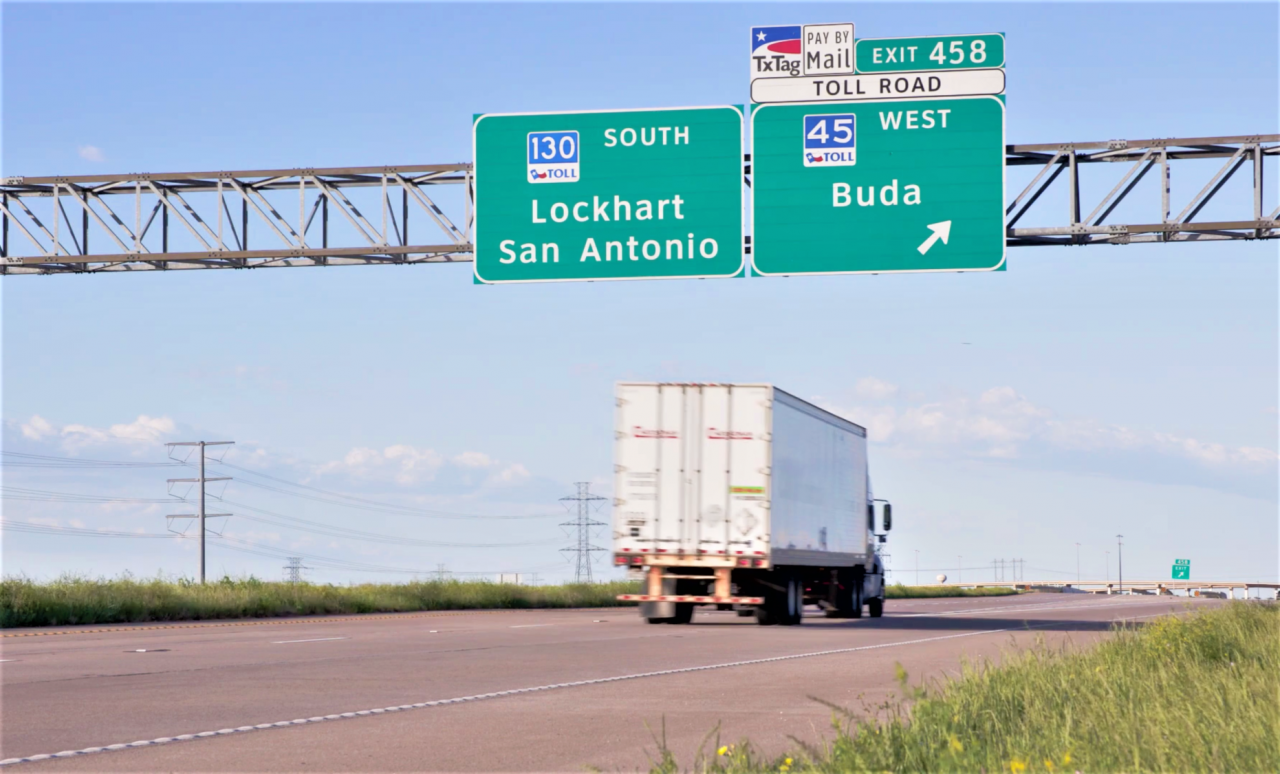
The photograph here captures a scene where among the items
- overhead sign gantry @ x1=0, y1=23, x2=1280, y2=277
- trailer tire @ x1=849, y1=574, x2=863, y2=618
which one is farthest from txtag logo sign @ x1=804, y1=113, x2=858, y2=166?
trailer tire @ x1=849, y1=574, x2=863, y2=618

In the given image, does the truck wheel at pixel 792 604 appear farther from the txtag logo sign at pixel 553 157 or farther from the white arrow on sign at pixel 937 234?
the txtag logo sign at pixel 553 157

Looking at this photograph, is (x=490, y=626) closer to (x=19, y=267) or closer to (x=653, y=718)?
(x=19, y=267)

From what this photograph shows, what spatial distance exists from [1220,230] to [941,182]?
176 inches

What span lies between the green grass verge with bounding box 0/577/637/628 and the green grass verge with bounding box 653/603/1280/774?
2096cm

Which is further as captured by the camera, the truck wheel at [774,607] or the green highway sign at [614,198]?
the truck wheel at [774,607]

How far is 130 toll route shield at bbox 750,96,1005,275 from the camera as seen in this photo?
22172 mm

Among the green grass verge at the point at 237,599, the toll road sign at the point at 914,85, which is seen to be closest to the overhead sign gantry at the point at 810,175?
the toll road sign at the point at 914,85

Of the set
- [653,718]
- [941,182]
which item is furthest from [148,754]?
[941,182]

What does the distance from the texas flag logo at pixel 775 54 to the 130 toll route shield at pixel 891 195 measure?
73cm

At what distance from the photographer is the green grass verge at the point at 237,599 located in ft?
96.6

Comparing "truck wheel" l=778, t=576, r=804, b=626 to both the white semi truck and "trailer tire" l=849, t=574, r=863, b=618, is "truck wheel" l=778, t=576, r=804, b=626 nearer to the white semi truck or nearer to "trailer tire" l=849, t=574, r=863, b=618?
the white semi truck

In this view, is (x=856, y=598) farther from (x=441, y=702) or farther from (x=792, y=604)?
(x=441, y=702)

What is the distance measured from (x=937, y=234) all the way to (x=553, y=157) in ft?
19.2

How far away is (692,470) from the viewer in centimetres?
2819
